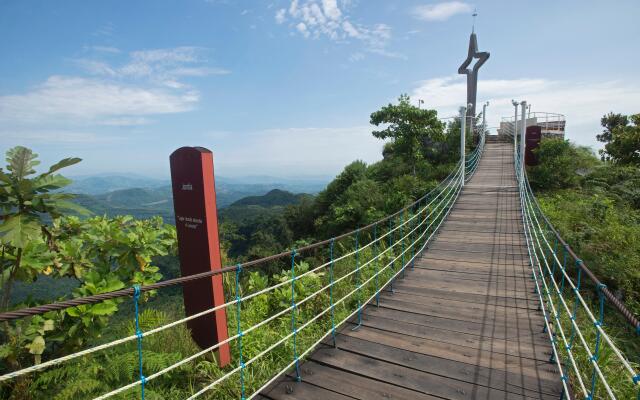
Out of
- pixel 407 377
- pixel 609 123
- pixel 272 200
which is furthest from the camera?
pixel 272 200

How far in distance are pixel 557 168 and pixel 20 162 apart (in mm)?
14228

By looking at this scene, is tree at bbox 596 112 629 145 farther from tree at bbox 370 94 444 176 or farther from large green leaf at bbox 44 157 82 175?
large green leaf at bbox 44 157 82 175

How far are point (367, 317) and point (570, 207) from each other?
7795mm

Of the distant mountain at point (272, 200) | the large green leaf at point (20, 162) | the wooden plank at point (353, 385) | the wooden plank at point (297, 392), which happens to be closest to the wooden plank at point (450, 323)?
the wooden plank at point (353, 385)

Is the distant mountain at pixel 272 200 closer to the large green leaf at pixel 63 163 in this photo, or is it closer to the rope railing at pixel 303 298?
the rope railing at pixel 303 298

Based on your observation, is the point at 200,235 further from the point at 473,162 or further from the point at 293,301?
the point at 473,162

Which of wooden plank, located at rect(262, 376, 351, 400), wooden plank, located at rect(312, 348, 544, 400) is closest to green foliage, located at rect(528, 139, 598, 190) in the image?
wooden plank, located at rect(312, 348, 544, 400)

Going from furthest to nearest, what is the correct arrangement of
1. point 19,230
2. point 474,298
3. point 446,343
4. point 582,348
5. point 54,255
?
point 474,298, point 582,348, point 446,343, point 54,255, point 19,230

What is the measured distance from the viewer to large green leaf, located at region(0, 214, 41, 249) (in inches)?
71.9

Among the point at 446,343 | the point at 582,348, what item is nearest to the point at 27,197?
the point at 446,343

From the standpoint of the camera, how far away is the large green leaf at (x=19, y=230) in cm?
183

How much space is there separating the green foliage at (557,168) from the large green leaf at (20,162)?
13.9 meters

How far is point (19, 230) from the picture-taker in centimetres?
188

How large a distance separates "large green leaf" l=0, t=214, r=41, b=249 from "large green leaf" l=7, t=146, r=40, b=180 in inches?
11.1
